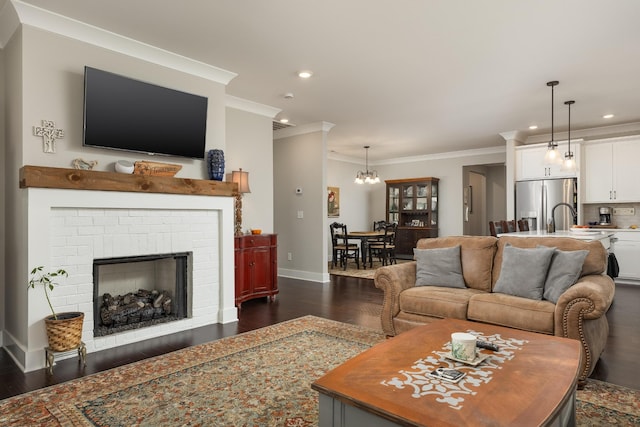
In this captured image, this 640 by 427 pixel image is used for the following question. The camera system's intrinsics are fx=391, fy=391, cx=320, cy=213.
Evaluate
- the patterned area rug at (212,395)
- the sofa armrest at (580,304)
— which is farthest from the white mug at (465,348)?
the sofa armrest at (580,304)

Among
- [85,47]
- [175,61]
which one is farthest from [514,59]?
[85,47]

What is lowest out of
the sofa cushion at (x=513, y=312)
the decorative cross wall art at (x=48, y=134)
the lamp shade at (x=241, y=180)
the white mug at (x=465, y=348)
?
the sofa cushion at (x=513, y=312)

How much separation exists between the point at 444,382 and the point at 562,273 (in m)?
1.90

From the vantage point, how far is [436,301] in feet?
10.5

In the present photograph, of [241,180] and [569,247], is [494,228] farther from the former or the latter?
[241,180]

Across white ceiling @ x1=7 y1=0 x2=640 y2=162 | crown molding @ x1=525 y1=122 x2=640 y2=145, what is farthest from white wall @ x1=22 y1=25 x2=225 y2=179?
crown molding @ x1=525 y1=122 x2=640 y2=145

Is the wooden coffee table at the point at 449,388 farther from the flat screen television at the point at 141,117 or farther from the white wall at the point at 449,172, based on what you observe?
the white wall at the point at 449,172

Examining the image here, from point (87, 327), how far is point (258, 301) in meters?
2.25

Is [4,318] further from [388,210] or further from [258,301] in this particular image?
[388,210]

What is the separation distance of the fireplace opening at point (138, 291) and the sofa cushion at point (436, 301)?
218cm

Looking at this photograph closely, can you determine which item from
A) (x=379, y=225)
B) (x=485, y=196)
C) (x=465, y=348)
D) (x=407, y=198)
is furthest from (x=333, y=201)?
(x=465, y=348)

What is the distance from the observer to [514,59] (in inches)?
154

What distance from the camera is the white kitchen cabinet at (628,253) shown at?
6176mm

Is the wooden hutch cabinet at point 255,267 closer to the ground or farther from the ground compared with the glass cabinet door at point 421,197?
closer to the ground
